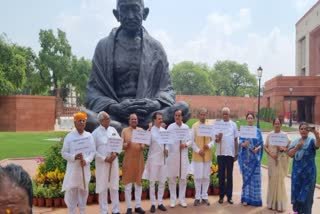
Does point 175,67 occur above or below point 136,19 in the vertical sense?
above

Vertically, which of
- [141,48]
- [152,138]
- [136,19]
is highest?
[136,19]

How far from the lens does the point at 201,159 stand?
7.42m

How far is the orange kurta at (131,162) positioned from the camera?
267 inches

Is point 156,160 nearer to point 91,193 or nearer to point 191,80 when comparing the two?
point 91,193

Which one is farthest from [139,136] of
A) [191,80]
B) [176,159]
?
[191,80]

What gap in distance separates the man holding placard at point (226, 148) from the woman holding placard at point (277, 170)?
2.08 ft

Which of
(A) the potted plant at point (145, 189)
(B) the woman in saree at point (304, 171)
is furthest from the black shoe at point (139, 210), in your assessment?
(B) the woman in saree at point (304, 171)

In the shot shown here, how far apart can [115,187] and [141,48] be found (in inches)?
172

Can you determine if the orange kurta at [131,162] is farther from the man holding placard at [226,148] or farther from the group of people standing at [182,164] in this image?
the man holding placard at [226,148]

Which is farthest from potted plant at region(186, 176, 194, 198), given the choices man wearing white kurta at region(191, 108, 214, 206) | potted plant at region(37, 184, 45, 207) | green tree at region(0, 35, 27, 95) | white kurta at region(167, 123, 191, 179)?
green tree at region(0, 35, 27, 95)

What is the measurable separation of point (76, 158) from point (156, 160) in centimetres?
164

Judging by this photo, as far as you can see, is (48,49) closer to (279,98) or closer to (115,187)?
(279,98)

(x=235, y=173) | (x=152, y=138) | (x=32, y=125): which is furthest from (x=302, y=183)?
(x=32, y=125)

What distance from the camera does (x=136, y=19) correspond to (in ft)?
31.6
